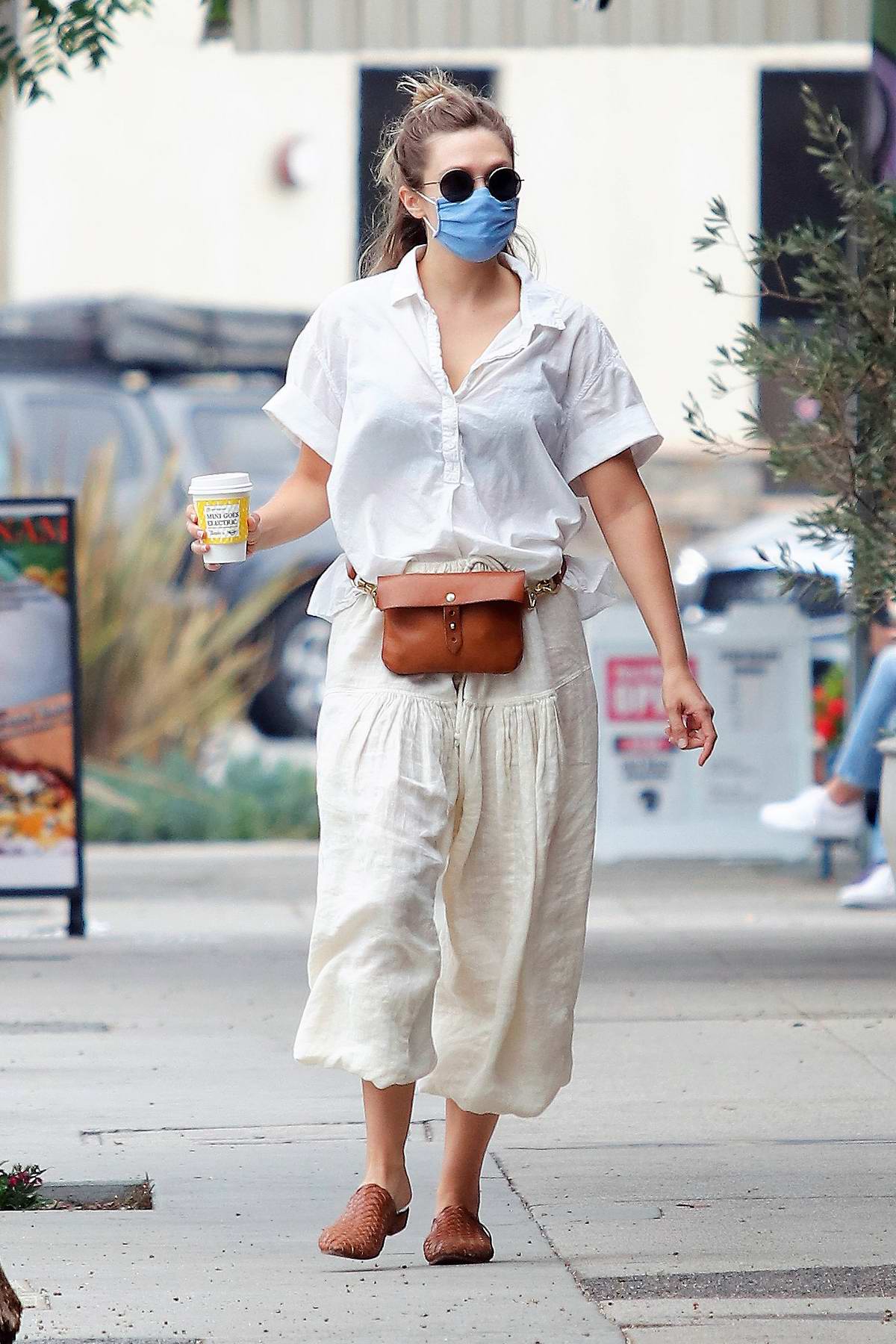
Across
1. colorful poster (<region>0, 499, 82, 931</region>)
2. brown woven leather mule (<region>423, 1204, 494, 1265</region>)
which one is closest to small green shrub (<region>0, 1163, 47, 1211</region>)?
brown woven leather mule (<region>423, 1204, 494, 1265</region>)

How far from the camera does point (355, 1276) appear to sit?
3600 mm

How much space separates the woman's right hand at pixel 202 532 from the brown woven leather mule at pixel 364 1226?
3.61ft

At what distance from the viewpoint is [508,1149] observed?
4527 mm

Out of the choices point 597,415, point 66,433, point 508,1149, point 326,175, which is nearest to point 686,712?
→ point 597,415

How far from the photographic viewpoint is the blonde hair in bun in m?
3.68

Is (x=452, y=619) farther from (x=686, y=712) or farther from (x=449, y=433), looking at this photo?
(x=686, y=712)

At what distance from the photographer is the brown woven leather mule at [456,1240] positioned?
3652mm

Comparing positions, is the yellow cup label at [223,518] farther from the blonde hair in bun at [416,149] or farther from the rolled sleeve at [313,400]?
the blonde hair in bun at [416,149]

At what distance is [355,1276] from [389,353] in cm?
156

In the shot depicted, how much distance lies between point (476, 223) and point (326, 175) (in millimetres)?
7728

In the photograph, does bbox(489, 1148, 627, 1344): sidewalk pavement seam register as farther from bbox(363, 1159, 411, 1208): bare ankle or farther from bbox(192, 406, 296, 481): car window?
bbox(192, 406, 296, 481): car window

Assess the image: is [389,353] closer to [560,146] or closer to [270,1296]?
[270,1296]

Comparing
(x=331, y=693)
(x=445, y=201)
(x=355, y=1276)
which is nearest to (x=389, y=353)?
(x=445, y=201)

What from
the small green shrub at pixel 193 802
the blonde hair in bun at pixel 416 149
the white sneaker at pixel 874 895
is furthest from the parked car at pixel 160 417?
the blonde hair in bun at pixel 416 149
